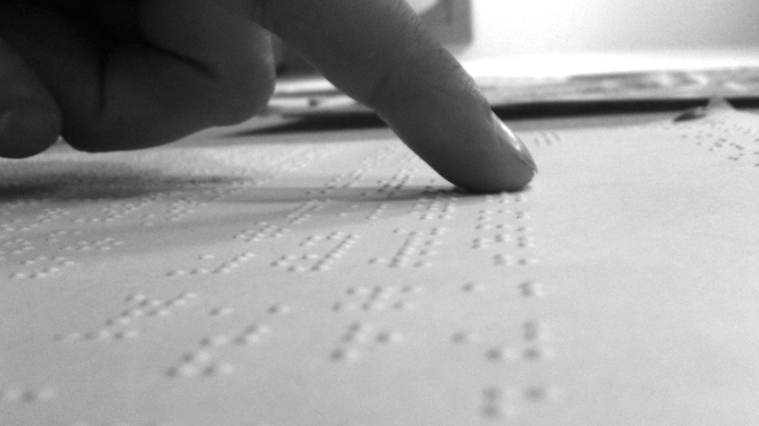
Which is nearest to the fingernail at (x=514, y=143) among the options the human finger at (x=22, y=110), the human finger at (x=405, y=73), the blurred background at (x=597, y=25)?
the human finger at (x=405, y=73)

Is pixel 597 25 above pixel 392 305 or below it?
below

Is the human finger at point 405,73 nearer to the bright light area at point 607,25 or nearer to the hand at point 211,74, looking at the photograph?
the hand at point 211,74

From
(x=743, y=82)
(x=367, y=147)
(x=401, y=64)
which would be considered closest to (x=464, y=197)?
(x=401, y=64)

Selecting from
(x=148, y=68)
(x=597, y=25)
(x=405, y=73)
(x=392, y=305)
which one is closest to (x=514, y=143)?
(x=405, y=73)

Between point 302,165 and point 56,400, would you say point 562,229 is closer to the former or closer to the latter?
point 56,400

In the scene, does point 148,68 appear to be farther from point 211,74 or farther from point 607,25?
point 607,25
